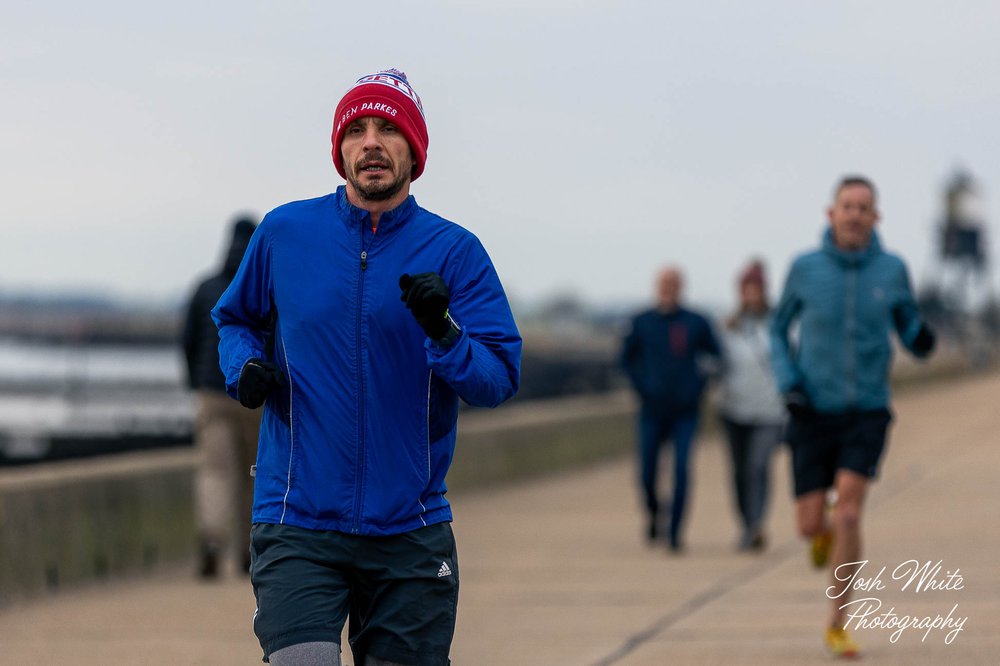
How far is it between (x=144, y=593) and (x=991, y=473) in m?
10.2

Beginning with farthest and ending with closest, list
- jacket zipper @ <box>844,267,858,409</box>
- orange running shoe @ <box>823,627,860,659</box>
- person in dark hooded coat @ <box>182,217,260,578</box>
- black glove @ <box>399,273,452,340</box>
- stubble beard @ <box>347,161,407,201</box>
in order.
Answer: person in dark hooded coat @ <box>182,217,260,578</box> → jacket zipper @ <box>844,267,858,409</box> → orange running shoe @ <box>823,627,860,659</box> → stubble beard @ <box>347,161,407,201</box> → black glove @ <box>399,273,452,340</box>

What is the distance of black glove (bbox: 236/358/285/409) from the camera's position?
13.4 ft

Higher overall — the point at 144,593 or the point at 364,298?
the point at 364,298

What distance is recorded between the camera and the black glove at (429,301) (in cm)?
395

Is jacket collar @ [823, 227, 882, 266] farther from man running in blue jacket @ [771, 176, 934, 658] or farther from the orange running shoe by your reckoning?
the orange running shoe

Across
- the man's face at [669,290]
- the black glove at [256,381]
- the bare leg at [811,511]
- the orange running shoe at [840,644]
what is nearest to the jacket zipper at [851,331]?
the bare leg at [811,511]

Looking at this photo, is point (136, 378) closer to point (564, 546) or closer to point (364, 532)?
point (564, 546)

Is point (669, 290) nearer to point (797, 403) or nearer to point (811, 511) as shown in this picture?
point (811, 511)

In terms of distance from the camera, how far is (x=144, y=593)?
984 cm

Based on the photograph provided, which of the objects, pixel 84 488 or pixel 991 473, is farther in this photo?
pixel 991 473

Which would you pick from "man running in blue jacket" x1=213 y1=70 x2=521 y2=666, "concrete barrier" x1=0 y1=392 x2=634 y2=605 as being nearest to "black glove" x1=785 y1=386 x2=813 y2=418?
"man running in blue jacket" x1=213 y1=70 x2=521 y2=666

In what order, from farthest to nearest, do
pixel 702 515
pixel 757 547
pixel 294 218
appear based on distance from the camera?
pixel 702 515
pixel 757 547
pixel 294 218

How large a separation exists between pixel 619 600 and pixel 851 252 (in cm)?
274

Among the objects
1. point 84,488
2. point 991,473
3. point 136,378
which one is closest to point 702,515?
point 991,473
